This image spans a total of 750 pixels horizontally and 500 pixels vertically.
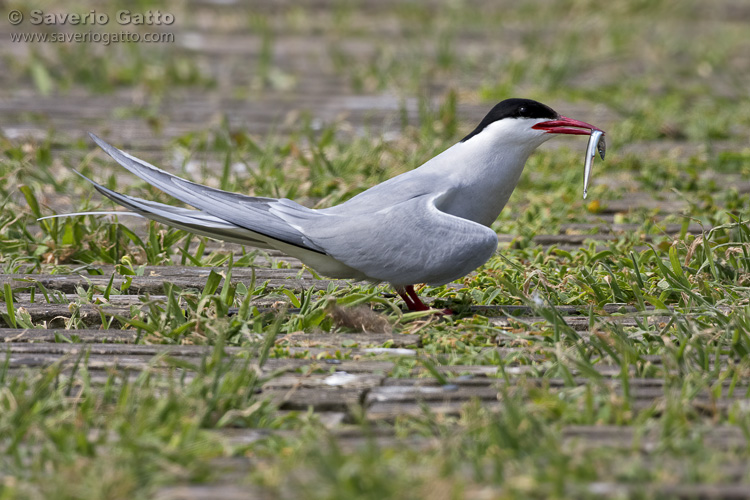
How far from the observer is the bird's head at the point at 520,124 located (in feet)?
10.9

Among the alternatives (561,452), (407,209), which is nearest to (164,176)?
(407,209)

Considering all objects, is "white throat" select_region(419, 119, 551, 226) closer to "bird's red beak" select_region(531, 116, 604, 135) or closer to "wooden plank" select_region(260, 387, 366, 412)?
"bird's red beak" select_region(531, 116, 604, 135)

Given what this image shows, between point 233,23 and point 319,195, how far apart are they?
167 inches

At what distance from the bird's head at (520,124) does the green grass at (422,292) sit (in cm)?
45

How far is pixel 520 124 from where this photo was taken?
3.34m

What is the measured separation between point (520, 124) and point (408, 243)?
2.23 ft

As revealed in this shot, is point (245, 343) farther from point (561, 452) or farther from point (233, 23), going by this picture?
point (233, 23)

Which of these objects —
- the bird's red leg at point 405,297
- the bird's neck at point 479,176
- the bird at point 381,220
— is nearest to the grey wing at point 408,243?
the bird at point 381,220

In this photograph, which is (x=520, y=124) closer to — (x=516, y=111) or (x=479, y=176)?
(x=516, y=111)

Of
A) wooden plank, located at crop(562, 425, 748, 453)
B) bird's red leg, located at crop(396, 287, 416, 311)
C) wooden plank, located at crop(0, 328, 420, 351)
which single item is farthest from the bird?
wooden plank, located at crop(562, 425, 748, 453)

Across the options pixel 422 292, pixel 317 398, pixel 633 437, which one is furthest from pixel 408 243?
pixel 633 437

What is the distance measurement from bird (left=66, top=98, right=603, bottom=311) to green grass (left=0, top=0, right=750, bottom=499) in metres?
0.13

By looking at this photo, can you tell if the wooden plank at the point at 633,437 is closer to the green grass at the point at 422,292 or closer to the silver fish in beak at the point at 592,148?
the green grass at the point at 422,292

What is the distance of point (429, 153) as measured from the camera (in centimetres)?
486
